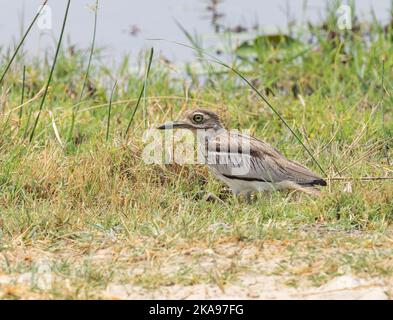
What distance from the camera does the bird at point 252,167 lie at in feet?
24.7

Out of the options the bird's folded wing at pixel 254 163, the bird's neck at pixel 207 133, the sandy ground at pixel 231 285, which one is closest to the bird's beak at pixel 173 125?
the bird's neck at pixel 207 133

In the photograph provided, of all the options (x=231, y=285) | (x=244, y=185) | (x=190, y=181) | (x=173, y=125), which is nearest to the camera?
(x=231, y=285)

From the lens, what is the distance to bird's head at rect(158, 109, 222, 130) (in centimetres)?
820

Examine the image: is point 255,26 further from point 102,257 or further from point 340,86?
point 102,257

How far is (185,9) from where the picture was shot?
1300cm

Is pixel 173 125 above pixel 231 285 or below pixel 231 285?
above

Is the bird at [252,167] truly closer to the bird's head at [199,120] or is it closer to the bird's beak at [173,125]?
the bird's beak at [173,125]

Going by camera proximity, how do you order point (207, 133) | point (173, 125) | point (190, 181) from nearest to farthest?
point (190, 181) → point (173, 125) → point (207, 133)

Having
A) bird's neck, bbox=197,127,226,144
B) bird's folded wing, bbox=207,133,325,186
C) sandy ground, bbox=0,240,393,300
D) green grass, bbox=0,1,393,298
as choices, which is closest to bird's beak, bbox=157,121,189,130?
bird's neck, bbox=197,127,226,144

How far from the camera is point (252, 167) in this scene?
25.4 ft

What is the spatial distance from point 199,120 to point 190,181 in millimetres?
577

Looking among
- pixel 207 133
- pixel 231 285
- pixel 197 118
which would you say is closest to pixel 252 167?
pixel 207 133

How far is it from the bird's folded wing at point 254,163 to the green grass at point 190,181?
0.52 feet

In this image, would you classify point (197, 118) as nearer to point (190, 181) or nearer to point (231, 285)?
point (190, 181)
